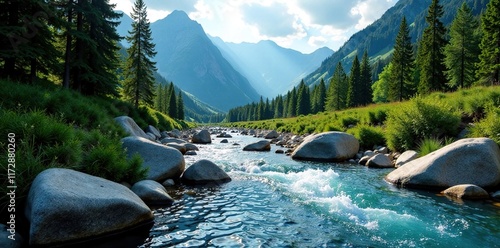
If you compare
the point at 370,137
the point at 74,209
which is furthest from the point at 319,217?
the point at 370,137

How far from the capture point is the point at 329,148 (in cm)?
1802

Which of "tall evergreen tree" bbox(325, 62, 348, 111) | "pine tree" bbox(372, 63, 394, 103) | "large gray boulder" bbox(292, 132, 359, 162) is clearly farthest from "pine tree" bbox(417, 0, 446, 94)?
"large gray boulder" bbox(292, 132, 359, 162)

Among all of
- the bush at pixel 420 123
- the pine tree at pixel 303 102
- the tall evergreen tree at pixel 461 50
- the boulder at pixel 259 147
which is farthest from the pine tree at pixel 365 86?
the bush at pixel 420 123

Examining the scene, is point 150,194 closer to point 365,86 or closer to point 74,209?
point 74,209

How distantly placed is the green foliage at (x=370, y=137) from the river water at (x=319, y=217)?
8.63 m

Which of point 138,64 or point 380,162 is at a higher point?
point 138,64

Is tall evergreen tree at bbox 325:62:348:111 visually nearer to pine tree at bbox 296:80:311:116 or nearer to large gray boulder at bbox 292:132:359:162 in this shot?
pine tree at bbox 296:80:311:116

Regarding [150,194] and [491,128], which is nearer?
[150,194]

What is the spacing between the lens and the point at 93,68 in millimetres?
26031

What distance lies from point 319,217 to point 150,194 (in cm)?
478

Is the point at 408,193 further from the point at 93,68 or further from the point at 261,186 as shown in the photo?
the point at 93,68

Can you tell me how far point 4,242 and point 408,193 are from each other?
11023mm

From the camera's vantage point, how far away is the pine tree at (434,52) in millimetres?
42906

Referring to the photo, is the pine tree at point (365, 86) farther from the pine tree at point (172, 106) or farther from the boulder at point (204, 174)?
the boulder at point (204, 174)
